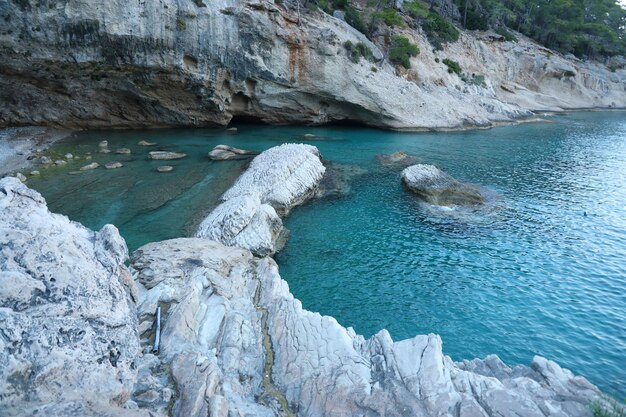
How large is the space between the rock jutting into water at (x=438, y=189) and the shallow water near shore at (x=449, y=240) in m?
0.75

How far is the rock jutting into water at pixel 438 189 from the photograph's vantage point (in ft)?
71.5

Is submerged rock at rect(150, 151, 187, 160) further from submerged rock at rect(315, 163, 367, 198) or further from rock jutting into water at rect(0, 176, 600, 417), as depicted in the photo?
rock jutting into water at rect(0, 176, 600, 417)

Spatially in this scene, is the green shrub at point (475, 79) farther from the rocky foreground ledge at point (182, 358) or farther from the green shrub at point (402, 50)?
the rocky foreground ledge at point (182, 358)

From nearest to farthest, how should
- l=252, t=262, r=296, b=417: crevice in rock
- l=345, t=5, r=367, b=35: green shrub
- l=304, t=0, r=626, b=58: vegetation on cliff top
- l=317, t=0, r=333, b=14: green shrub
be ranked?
l=252, t=262, r=296, b=417: crevice in rock < l=317, t=0, r=333, b=14: green shrub < l=345, t=5, r=367, b=35: green shrub < l=304, t=0, r=626, b=58: vegetation on cliff top

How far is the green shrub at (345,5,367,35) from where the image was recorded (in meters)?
45.6

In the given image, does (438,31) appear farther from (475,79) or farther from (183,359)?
(183,359)

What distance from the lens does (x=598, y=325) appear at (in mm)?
12461

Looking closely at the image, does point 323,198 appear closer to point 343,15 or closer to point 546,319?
point 546,319

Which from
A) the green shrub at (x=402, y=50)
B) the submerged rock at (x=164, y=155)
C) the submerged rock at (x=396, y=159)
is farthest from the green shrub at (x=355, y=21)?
the submerged rock at (x=164, y=155)

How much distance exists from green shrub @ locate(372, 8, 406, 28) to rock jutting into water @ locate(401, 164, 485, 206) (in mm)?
28866

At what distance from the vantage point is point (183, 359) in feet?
24.7

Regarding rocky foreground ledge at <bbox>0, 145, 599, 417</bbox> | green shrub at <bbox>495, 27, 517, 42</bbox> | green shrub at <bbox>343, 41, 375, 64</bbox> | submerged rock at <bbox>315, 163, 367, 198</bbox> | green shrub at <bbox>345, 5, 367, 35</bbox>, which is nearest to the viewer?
rocky foreground ledge at <bbox>0, 145, 599, 417</bbox>

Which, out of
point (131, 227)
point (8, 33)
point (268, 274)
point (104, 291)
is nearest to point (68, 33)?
point (8, 33)

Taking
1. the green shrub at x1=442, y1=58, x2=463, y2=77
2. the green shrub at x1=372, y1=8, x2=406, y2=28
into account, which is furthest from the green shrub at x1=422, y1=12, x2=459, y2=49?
the green shrub at x1=372, y1=8, x2=406, y2=28
